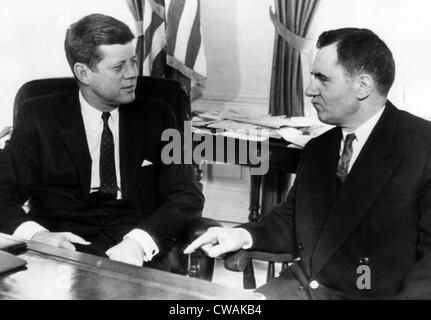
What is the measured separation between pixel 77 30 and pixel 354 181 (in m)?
1.34

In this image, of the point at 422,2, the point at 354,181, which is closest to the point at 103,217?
the point at 354,181

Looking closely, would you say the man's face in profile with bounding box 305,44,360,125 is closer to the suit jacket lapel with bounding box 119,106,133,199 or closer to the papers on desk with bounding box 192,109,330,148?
the suit jacket lapel with bounding box 119,106,133,199

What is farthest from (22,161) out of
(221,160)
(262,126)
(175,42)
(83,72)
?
(175,42)

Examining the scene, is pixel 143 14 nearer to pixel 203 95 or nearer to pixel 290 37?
pixel 203 95

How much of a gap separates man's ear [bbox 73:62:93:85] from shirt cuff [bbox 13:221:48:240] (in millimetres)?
662

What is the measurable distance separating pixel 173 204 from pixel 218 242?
0.46 metres

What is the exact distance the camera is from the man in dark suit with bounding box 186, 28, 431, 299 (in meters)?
1.85

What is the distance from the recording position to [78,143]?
242cm

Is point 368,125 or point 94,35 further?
point 94,35

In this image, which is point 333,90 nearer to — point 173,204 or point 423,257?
point 423,257

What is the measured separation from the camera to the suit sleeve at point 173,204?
222cm

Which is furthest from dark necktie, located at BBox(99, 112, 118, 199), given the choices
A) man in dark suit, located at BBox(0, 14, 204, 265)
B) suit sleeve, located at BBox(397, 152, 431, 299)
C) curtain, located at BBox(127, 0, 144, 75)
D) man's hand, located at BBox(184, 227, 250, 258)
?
curtain, located at BBox(127, 0, 144, 75)

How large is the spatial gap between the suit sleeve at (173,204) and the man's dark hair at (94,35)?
40 centimetres

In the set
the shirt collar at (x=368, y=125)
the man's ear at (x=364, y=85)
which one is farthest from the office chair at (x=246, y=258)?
the man's ear at (x=364, y=85)
